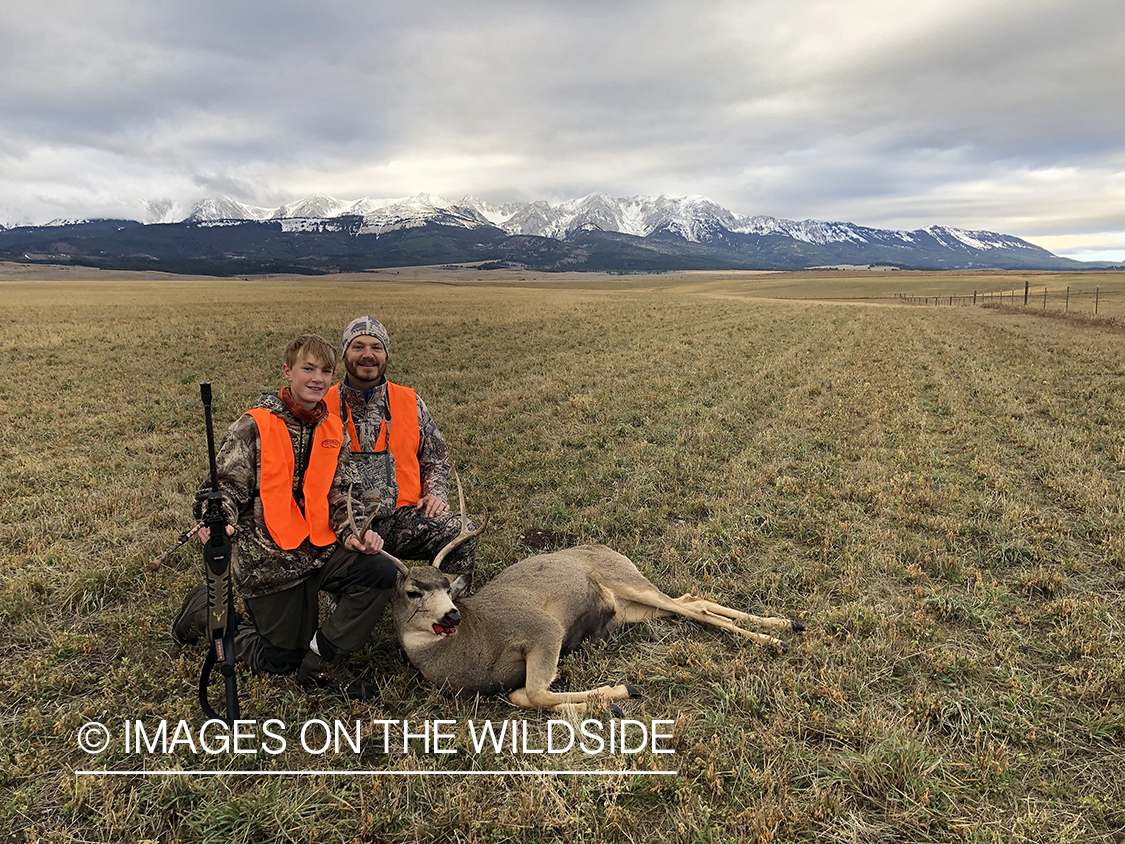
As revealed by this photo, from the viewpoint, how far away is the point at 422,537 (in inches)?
232

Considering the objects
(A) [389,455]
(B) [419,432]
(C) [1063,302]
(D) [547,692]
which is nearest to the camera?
(D) [547,692]

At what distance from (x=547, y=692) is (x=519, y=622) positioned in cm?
58

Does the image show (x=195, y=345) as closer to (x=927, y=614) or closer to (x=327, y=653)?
(x=327, y=653)

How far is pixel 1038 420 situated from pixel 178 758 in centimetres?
1437

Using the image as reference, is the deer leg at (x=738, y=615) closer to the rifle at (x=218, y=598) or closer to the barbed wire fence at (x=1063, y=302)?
the rifle at (x=218, y=598)

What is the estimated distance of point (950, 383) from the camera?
1520 cm

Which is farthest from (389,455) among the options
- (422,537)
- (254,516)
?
(254,516)

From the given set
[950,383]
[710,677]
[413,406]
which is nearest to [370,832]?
[710,677]

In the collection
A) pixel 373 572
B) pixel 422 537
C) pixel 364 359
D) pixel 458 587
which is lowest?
pixel 458 587

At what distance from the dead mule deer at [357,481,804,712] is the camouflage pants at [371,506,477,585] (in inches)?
21.2

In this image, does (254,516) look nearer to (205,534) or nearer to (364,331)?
(205,534)

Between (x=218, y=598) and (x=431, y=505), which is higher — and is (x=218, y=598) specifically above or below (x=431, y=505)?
below

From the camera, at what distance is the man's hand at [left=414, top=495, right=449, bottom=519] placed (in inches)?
233

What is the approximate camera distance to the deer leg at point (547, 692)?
442 cm
